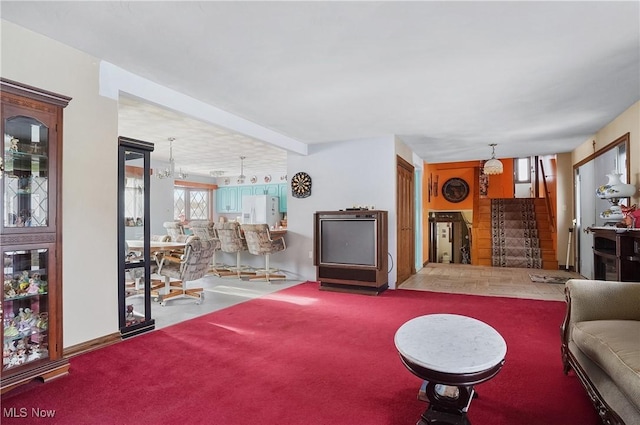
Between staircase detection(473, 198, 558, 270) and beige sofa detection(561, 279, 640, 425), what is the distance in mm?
6228

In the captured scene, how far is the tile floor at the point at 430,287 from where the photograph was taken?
4203 mm

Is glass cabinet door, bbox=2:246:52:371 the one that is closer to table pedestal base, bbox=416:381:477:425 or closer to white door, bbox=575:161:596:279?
table pedestal base, bbox=416:381:477:425

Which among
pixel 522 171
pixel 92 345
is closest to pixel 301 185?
pixel 92 345

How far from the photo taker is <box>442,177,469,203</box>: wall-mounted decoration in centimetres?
1031

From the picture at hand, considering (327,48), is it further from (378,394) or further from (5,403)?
(5,403)

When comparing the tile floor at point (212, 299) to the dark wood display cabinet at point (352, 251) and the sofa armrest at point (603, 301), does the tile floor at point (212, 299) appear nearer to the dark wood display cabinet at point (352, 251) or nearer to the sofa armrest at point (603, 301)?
the dark wood display cabinet at point (352, 251)

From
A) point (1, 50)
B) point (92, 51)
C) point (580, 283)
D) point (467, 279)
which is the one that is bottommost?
point (467, 279)

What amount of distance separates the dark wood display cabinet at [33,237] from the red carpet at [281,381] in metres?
0.23

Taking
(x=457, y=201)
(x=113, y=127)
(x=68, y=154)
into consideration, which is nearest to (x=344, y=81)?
(x=113, y=127)

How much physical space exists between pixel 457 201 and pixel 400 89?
25.2 feet

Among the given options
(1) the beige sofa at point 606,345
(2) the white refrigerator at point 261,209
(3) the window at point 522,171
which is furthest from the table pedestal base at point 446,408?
(3) the window at point 522,171

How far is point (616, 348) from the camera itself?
5.38 feet

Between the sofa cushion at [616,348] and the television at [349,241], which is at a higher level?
the television at [349,241]

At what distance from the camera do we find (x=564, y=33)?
243 cm
